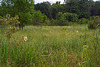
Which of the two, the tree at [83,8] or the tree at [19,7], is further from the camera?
the tree at [83,8]

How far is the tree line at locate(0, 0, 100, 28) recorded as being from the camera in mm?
9969

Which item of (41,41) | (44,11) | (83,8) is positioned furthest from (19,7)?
(83,8)

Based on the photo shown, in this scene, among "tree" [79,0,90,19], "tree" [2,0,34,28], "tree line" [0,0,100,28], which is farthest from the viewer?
"tree" [79,0,90,19]

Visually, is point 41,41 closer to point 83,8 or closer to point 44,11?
point 44,11

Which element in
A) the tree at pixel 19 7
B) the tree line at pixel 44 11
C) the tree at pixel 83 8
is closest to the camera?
the tree at pixel 19 7

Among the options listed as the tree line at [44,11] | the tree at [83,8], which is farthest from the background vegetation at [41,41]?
the tree at [83,8]

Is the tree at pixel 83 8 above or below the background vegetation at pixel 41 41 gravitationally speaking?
above

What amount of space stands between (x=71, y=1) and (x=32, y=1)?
44033 mm

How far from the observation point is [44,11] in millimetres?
48656

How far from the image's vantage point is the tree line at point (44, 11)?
9.97 metres

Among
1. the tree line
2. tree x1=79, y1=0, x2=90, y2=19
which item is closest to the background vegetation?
the tree line

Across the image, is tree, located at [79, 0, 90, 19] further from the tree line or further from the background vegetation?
the background vegetation

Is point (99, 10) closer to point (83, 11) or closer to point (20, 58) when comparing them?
point (83, 11)

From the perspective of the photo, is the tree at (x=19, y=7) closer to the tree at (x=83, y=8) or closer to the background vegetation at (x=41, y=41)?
the background vegetation at (x=41, y=41)
